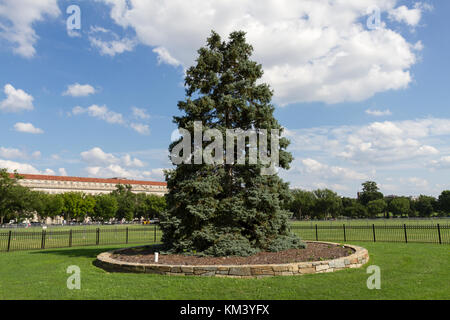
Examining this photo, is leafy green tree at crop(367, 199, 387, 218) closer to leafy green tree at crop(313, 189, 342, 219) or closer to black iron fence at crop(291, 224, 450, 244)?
leafy green tree at crop(313, 189, 342, 219)

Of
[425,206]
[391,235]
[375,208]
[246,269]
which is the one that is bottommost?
[391,235]

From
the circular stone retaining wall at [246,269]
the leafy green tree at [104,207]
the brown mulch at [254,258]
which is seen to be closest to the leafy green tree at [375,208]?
the leafy green tree at [104,207]

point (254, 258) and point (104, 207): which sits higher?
point (104, 207)

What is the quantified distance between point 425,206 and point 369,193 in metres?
19.9

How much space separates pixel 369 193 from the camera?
12075cm

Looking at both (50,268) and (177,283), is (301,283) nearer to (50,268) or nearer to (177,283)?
(177,283)

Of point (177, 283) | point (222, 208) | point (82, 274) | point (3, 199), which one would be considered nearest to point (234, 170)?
point (222, 208)

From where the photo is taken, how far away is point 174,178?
12.8 m

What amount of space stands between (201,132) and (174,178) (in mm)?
2196

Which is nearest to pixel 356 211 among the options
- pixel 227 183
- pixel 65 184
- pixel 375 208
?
pixel 375 208

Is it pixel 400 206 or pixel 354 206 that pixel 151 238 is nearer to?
pixel 354 206

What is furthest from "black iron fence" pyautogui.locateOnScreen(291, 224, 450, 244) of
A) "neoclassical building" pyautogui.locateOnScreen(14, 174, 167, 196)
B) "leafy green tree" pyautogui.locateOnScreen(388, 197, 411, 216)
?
"neoclassical building" pyautogui.locateOnScreen(14, 174, 167, 196)

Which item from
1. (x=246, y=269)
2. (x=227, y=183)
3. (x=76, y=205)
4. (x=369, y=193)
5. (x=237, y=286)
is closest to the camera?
(x=237, y=286)
